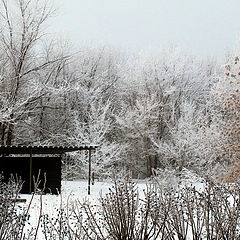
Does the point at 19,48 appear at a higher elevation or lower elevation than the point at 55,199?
higher

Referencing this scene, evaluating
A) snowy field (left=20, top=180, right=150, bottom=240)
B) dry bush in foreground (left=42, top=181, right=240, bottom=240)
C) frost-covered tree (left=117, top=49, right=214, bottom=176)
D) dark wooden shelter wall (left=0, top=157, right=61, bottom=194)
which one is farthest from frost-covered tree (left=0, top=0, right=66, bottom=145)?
dry bush in foreground (left=42, top=181, right=240, bottom=240)

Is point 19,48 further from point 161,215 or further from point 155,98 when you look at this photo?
point 161,215

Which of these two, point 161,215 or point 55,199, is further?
point 55,199

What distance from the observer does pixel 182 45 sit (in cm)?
2764

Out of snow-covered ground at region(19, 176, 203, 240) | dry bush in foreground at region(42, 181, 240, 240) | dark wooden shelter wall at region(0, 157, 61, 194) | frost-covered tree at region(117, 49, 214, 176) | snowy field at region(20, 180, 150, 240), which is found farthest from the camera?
frost-covered tree at region(117, 49, 214, 176)

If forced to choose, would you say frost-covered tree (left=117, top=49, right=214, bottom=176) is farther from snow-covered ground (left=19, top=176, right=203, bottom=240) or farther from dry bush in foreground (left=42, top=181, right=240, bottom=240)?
dry bush in foreground (left=42, top=181, right=240, bottom=240)

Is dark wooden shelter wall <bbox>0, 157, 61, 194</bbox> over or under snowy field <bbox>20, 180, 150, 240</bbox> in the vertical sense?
over

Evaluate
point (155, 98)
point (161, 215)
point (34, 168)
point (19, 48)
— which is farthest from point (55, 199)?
point (155, 98)

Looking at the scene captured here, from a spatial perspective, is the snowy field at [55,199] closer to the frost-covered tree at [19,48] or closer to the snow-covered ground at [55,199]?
the snow-covered ground at [55,199]

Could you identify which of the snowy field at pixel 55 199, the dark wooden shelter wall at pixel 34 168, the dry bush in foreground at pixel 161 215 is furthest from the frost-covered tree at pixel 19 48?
the dry bush in foreground at pixel 161 215

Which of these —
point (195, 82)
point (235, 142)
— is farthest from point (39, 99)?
point (235, 142)

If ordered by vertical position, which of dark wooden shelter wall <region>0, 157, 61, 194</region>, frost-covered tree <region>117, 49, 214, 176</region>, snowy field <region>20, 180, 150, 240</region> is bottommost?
snowy field <region>20, 180, 150, 240</region>

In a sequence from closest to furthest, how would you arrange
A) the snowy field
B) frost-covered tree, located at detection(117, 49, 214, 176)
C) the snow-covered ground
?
the snow-covered ground → the snowy field → frost-covered tree, located at detection(117, 49, 214, 176)

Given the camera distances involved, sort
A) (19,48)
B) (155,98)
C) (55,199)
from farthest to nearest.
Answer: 1. (155,98)
2. (19,48)
3. (55,199)
